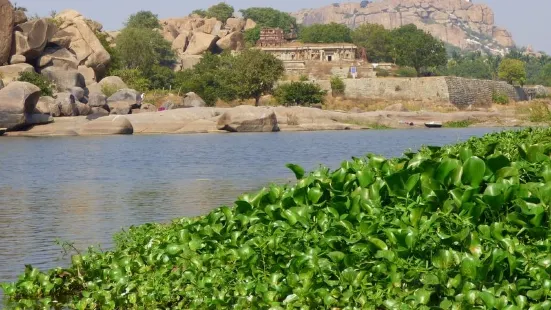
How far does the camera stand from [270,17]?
145 m

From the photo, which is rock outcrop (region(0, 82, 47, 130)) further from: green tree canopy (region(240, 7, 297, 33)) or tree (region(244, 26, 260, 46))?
green tree canopy (region(240, 7, 297, 33))

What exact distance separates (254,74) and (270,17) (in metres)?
76.9

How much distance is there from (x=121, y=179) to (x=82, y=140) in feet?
69.7

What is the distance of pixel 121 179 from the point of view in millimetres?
23766

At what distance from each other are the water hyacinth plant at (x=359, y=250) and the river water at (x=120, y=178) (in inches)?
85.0

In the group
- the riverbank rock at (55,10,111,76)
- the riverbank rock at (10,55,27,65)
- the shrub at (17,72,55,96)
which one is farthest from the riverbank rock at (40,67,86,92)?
the riverbank rock at (55,10,111,76)

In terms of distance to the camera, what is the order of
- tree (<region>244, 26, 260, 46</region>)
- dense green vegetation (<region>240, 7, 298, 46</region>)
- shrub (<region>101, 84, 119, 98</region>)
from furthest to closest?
dense green vegetation (<region>240, 7, 298, 46</region>)
tree (<region>244, 26, 260, 46</region>)
shrub (<region>101, 84, 119, 98</region>)

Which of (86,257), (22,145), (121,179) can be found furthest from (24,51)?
(86,257)

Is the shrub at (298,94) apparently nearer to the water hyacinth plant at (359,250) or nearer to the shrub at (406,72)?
the shrub at (406,72)

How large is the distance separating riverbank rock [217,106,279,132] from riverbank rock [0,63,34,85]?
505 inches

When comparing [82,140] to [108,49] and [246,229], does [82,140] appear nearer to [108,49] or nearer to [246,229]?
[108,49]

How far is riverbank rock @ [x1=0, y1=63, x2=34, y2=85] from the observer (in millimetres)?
55562

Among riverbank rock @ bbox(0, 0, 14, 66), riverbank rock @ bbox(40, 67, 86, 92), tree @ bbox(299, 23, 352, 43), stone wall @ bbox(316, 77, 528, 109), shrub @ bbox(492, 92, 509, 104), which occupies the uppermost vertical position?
riverbank rock @ bbox(0, 0, 14, 66)

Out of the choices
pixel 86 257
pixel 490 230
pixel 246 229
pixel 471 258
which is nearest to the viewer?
pixel 471 258
